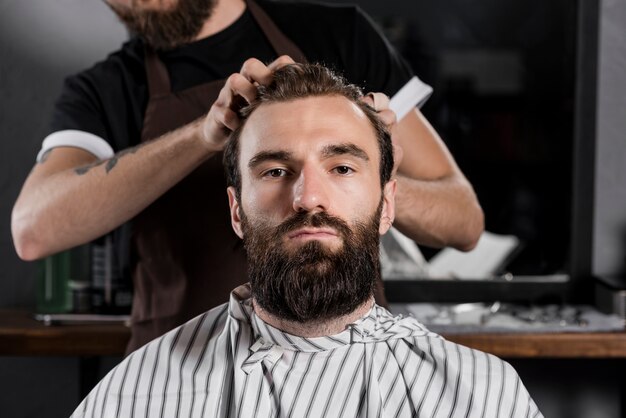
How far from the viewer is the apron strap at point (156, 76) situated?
2.03m

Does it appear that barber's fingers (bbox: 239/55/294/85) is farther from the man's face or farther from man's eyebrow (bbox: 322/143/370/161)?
man's eyebrow (bbox: 322/143/370/161)

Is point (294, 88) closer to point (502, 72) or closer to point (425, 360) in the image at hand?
point (425, 360)

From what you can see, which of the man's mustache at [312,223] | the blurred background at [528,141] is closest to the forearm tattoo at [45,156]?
the man's mustache at [312,223]

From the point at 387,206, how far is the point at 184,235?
0.54m

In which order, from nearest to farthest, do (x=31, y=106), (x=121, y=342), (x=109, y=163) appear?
(x=109, y=163) < (x=121, y=342) < (x=31, y=106)

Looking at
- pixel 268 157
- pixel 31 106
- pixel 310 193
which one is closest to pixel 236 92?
pixel 268 157

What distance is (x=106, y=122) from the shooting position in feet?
6.73

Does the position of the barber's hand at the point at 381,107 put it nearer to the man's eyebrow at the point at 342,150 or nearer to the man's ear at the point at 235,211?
the man's eyebrow at the point at 342,150

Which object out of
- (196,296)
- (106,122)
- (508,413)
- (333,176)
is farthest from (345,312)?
(106,122)

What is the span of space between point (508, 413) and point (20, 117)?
6.67ft

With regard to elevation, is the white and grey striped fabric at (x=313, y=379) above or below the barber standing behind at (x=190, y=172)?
below

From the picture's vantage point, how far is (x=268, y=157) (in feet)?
4.99

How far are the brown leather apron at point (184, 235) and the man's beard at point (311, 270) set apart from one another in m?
0.40

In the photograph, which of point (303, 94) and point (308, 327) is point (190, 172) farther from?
point (308, 327)
